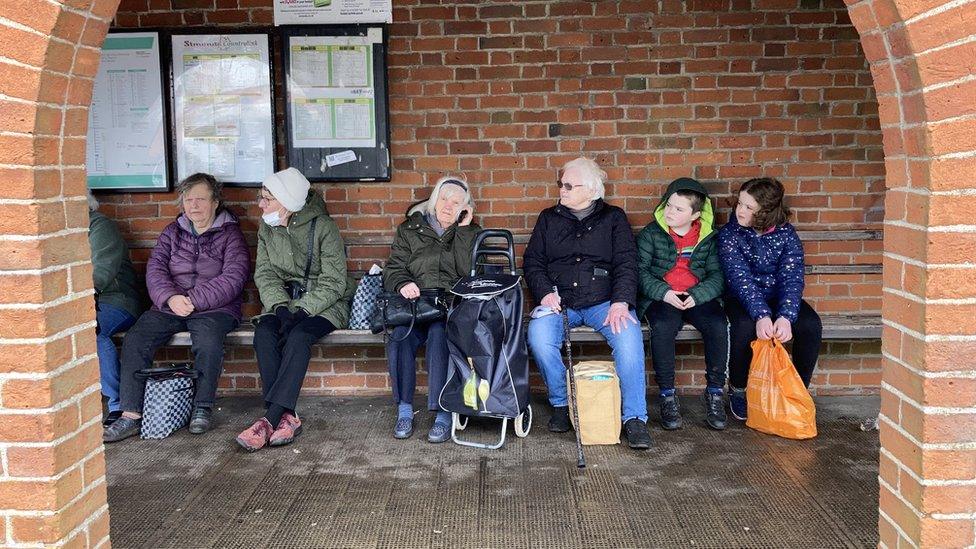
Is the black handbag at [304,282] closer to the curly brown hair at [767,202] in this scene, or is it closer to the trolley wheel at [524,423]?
the trolley wheel at [524,423]

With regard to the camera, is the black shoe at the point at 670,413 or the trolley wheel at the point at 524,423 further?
the black shoe at the point at 670,413

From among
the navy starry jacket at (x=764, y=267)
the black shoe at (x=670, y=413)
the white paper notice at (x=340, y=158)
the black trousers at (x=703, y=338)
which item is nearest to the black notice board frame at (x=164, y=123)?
the white paper notice at (x=340, y=158)

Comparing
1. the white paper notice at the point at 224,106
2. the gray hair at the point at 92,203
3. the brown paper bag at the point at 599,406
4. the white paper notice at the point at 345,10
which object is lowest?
the brown paper bag at the point at 599,406

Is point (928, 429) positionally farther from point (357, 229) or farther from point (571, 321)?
point (357, 229)

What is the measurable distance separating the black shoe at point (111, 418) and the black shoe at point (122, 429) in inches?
2.7

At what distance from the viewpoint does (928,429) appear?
2277 mm

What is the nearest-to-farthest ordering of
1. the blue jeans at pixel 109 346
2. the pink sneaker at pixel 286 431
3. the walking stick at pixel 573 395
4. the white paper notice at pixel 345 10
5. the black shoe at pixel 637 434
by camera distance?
the walking stick at pixel 573 395
the black shoe at pixel 637 434
the pink sneaker at pixel 286 431
the blue jeans at pixel 109 346
the white paper notice at pixel 345 10

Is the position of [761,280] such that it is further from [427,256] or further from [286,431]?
[286,431]

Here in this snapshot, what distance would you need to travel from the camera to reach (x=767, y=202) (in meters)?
4.46

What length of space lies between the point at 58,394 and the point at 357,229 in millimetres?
2683

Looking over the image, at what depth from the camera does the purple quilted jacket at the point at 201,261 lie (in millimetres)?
4625

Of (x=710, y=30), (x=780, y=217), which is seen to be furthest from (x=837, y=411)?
(x=710, y=30)

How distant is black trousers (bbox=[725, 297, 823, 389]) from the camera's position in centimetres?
437

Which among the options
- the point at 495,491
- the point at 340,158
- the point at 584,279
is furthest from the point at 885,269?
the point at 340,158
